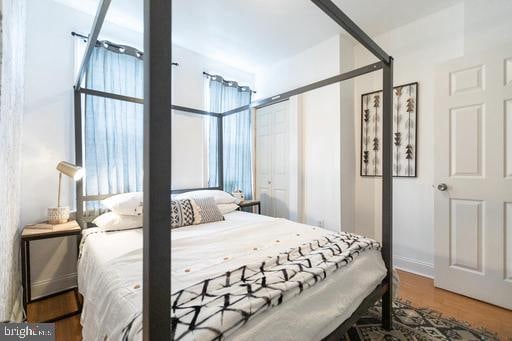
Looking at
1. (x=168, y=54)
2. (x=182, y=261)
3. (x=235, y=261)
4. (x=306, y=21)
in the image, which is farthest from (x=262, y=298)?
(x=306, y=21)

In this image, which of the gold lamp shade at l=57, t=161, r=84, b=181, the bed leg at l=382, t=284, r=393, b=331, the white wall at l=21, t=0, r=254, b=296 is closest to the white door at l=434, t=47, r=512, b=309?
the bed leg at l=382, t=284, r=393, b=331

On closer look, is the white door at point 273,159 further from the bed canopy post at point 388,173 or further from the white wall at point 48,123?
the white wall at point 48,123

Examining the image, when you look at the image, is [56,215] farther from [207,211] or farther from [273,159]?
[273,159]

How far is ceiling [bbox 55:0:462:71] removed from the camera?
2.24 meters

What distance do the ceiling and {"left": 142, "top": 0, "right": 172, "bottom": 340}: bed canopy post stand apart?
1.98 meters

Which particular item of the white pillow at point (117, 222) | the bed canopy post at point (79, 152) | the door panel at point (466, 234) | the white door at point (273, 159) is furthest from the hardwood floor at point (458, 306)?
the bed canopy post at point (79, 152)

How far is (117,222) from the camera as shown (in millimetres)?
1950

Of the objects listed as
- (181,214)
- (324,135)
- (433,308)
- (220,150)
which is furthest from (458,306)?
(220,150)

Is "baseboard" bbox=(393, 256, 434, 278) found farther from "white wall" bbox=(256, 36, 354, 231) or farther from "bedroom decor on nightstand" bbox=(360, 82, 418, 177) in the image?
"bedroom decor on nightstand" bbox=(360, 82, 418, 177)

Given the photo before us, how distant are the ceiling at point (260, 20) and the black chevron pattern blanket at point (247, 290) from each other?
7.43 feet

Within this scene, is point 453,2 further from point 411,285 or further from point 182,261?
point 182,261

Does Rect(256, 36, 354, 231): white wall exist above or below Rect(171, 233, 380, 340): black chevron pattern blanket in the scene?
above

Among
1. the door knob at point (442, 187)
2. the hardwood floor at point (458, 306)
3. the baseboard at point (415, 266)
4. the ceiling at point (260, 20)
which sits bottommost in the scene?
the hardwood floor at point (458, 306)

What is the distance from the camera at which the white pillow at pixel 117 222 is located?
6.33ft
